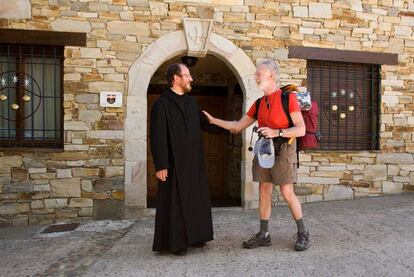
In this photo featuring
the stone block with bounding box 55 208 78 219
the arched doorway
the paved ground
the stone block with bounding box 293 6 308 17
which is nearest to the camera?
the paved ground

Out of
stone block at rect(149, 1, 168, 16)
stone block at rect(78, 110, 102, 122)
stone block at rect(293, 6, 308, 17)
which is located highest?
stone block at rect(293, 6, 308, 17)

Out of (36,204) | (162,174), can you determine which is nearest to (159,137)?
(162,174)

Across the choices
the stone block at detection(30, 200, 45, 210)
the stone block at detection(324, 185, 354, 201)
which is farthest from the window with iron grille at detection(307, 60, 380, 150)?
the stone block at detection(30, 200, 45, 210)

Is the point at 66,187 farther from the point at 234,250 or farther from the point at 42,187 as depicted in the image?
the point at 234,250

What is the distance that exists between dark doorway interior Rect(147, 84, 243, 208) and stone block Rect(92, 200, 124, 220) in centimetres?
216

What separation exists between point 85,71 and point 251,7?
2.38 m

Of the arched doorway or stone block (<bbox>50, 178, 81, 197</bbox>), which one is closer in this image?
stone block (<bbox>50, 178, 81, 197</bbox>)

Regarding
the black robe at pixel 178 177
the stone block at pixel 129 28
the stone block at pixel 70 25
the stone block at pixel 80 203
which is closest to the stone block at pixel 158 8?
the stone block at pixel 129 28

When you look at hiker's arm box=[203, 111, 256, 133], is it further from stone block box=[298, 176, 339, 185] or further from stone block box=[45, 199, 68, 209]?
stone block box=[45, 199, 68, 209]

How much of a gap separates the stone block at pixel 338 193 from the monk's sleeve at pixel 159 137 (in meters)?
3.27

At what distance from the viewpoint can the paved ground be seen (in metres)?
3.03

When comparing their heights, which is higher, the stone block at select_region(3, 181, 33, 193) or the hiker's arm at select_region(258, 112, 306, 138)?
the hiker's arm at select_region(258, 112, 306, 138)

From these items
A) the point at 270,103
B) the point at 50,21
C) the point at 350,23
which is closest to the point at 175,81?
the point at 270,103

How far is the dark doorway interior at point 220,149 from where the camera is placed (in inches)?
293
